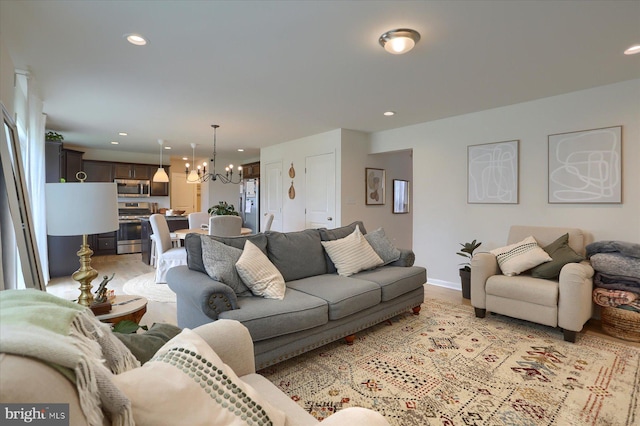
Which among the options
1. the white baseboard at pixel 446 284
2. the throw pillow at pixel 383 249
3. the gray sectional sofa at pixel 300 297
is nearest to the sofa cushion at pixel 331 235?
the gray sectional sofa at pixel 300 297

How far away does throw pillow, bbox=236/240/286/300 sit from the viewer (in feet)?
8.26

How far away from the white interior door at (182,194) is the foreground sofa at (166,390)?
344 inches

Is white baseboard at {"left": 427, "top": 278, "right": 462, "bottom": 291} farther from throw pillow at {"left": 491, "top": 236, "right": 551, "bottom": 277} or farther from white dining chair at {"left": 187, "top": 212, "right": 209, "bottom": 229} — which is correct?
white dining chair at {"left": 187, "top": 212, "right": 209, "bottom": 229}

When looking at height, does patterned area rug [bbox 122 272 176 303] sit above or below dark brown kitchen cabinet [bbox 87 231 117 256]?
below

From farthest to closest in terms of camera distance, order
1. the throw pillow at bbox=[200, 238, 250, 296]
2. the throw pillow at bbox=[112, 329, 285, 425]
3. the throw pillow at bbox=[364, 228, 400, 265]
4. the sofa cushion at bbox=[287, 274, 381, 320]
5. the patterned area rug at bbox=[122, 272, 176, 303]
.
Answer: the patterned area rug at bbox=[122, 272, 176, 303] < the throw pillow at bbox=[364, 228, 400, 265] < the sofa cushion at bbox=[287, 274, 381, 320] < the throw pillow at bbox=[200, 238, 250, 296] < the throw pillow at bbox=[112, 329, 285, 425]

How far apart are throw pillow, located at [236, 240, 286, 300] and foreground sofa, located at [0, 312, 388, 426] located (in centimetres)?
110

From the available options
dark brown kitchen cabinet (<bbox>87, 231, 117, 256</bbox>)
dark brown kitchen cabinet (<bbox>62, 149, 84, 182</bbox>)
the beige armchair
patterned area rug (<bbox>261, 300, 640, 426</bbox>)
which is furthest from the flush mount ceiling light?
dark brown kitchen cabinet (<bbox>87, 231, 117, 256</bbox>)

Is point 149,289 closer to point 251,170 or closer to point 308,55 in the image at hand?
point 308,55

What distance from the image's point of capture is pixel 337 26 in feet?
7.38

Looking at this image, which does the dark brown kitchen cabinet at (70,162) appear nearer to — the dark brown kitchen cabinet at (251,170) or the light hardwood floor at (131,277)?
the light hardwood floor at (131,277)

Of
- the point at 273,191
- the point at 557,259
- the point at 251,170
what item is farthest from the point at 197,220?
the point at 557,259

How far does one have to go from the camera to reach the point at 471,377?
2.27 meters

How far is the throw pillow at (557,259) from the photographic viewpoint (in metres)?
3.06

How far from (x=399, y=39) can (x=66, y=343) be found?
2.52 metres
